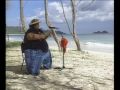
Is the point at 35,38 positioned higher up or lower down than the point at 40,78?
higher up

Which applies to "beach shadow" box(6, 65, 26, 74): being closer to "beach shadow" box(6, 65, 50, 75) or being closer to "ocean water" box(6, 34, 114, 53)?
"beach shadow" box(6, 65, 50, 75)

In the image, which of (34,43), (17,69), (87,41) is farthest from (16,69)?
(87,41)

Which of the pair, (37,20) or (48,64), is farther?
(48,64)

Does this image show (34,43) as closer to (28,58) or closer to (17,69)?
(28,58)

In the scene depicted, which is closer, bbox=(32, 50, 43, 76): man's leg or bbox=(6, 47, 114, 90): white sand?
bbox=(6, 47, 114, 90): white sand

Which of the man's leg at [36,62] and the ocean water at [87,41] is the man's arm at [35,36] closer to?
the man's leg at [36,62]

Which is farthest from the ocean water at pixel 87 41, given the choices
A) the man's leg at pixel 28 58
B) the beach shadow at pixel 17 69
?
the man's leg at pixel 28 58

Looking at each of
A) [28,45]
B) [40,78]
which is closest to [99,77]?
[40,78]

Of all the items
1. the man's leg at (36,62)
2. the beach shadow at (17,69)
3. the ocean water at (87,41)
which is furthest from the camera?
the ocean water at (87,41)

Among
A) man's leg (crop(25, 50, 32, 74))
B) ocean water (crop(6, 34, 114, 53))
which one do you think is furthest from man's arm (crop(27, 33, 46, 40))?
ocean water (crop(6, 34, 114, 53))

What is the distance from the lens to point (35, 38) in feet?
16.2
